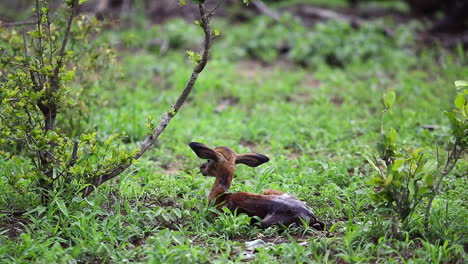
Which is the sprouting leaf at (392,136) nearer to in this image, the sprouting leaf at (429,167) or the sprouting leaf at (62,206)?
the sprouting leaf at (429,167)

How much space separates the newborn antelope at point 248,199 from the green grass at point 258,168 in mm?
102

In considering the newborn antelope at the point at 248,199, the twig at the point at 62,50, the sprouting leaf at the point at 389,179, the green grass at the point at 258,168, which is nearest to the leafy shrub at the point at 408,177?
the sprouting leaf at the point at 389,179

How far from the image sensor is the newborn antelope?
4441mm

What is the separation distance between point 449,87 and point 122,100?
Result: 15.0 feet

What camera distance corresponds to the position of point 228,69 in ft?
32.9

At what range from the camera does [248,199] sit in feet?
15.0

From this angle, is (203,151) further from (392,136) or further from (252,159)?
(392,136)

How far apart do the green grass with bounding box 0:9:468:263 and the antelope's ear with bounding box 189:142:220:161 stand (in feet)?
1.28

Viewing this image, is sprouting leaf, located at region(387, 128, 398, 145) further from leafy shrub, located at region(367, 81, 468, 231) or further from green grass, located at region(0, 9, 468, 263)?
green grass, located at region(0, 9, 468, 263)

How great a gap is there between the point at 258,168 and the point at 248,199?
4.38 feet

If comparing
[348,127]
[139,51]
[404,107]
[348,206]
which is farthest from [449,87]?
[139,51]

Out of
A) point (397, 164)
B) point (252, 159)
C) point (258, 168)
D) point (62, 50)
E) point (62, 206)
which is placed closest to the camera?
point (397, 164)

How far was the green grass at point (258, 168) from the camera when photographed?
13.2 feet

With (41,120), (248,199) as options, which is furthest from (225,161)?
(41,120)
